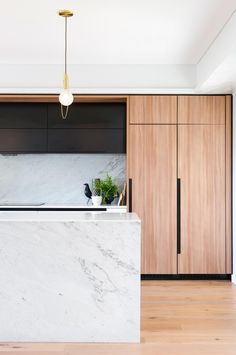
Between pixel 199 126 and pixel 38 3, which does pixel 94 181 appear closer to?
pixel 199 126

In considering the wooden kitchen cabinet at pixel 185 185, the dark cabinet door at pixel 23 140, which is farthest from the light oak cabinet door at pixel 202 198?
the dark cabinet door at pixel 23 140

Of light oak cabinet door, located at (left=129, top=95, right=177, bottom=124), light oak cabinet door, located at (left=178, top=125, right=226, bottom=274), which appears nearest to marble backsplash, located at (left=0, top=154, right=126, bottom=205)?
light oak cabinet door, located at (left=129, top=95, right=177, bottom=124)

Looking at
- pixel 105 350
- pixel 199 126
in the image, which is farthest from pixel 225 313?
pixel 199 126

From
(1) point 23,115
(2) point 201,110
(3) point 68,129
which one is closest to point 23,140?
(1) point 23,115

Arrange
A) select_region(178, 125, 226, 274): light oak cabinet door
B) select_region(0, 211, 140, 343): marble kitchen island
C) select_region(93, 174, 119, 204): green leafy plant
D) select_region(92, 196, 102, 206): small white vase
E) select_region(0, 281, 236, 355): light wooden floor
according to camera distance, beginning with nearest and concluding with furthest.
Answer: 1. select_region(0, 281, 236, 355): light wooden floor
2. select_region(0, 211, 140, 343): marble kitchen island
3. select_region(178, 125, 226, 274): light oak cabinet door
4. select_region(92, 196, 102, 206): small white vase
5. select_region(93, 174, 119, 204): green leafy plant

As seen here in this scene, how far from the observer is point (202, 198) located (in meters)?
A: 4.75

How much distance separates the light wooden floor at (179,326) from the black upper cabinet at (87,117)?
197 centimetres

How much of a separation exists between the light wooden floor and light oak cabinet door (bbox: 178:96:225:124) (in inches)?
74.1

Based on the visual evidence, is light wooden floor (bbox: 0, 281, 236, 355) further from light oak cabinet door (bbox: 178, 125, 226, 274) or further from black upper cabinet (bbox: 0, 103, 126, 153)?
black upper cabinet (bbox: 0, 103, 126, 153)

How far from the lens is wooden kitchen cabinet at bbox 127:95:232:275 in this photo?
15.6ft

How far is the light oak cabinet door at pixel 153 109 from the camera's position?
4801 mm

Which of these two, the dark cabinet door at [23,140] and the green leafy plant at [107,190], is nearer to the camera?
the dark cabinet door at [23,140]

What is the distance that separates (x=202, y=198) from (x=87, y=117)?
1693 millimetres

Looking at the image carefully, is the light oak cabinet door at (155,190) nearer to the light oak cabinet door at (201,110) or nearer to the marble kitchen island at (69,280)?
the light oak cabinet door at (201,110)
